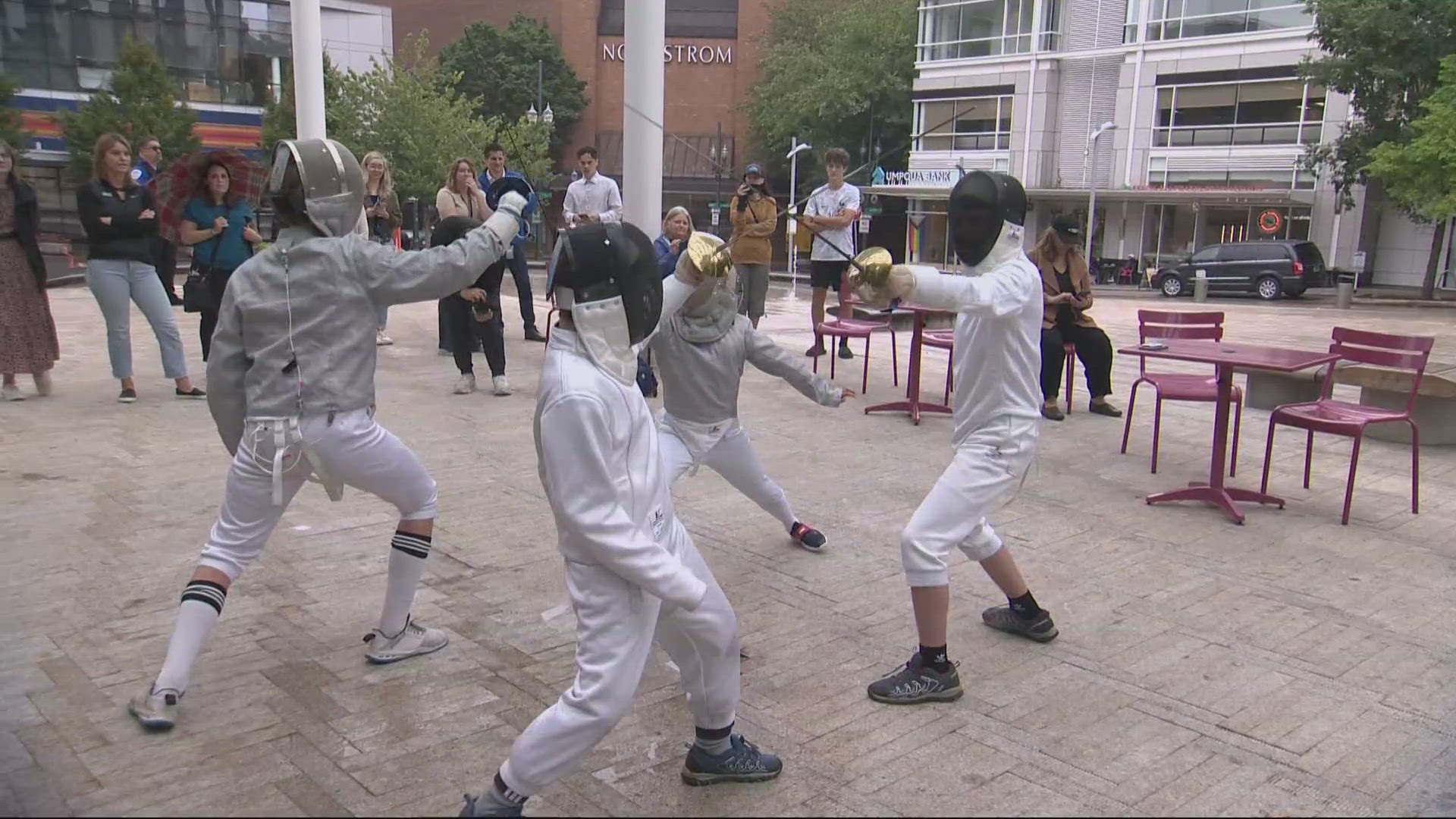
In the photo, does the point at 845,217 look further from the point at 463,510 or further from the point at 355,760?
the point at 355,760

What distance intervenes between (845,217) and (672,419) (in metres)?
5.78

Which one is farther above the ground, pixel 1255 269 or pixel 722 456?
pixel 1255 269

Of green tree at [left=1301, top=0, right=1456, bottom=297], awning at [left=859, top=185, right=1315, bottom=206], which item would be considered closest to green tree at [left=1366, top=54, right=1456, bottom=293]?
green tree at [left=1301, top=0, right=1456, bottom=297]

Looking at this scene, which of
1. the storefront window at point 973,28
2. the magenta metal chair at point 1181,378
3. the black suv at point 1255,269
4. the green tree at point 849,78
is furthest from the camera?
the green tree at point 849,78

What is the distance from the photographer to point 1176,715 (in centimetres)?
378

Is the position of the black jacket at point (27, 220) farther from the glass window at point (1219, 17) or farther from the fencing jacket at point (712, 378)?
the glass window at point (1219, 17)

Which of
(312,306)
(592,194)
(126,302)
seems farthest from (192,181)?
(592,194)

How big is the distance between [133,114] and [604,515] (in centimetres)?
3795

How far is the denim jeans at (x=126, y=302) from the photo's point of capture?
8.23 metres

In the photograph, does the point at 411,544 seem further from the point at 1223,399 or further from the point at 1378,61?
the point at 1378,61

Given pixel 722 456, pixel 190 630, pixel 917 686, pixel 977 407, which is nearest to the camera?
pixel 190 630

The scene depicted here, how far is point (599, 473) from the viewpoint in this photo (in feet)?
8.84

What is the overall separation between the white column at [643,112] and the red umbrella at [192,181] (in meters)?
2.18

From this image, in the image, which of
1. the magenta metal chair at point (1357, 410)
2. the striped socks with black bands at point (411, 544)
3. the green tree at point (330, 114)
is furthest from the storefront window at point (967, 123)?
the striped socks with black bands at point (411, 544)
